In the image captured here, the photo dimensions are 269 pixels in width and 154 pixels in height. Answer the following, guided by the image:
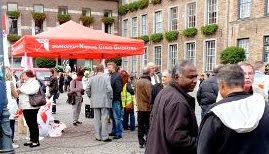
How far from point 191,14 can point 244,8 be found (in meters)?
5.69

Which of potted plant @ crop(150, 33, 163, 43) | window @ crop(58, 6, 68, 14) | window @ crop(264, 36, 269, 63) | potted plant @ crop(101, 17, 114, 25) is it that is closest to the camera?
window @ crop(264, 36, 269, 63)

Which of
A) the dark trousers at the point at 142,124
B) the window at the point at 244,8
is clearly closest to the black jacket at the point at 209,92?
the dark trousers at the point at 142,124

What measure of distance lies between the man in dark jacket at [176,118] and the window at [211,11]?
78.6ft

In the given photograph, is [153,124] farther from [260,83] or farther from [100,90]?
[100,90]

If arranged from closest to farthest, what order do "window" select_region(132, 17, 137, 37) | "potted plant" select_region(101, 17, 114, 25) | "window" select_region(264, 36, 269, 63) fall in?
"window" select_region(264, 36, 269, 63), "window" select_region(132, 17, 137, 37), "potted plant" select_region(101, 17, 114, 25)

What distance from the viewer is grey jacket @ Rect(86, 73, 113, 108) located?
8.42m

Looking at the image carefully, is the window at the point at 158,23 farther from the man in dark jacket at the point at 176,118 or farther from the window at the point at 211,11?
the man in dark jacket at the point at 176,118

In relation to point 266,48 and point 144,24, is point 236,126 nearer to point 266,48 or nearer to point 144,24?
point 266,48

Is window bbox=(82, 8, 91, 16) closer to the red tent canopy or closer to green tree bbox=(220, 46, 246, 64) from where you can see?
green tree bbox=(220, 46, 246, 64)

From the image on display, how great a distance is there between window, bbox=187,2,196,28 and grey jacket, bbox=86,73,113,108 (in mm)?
21156

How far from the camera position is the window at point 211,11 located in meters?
26.4

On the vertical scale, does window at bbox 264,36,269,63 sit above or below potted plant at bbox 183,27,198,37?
below

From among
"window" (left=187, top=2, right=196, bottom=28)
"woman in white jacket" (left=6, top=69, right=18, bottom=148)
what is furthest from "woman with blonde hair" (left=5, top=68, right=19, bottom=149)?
"window" (left=187, top=2, right=196, bottom=28)

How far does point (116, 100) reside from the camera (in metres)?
8.98
